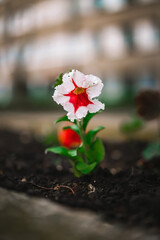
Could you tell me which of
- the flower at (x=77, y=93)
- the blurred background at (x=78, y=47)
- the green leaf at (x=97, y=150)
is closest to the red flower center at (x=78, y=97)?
the flower at (x=77, y=93)

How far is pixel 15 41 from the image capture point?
140 inches

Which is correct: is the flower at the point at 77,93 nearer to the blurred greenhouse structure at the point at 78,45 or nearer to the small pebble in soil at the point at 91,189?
the small pebble in soil at the point at 91,189

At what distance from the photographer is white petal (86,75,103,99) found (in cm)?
72

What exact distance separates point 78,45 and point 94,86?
2340mm

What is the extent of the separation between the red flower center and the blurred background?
1.61 m

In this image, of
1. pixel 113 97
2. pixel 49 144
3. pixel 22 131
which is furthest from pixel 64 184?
pixel 113 97

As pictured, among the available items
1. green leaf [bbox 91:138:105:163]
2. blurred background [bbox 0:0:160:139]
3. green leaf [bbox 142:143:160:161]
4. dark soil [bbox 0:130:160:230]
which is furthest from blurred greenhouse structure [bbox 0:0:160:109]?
green leaf [bbox 91:138:105:163]

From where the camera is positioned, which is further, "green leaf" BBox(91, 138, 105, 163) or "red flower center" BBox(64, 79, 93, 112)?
"green leaf" BBox(91, 138, 105, 163)

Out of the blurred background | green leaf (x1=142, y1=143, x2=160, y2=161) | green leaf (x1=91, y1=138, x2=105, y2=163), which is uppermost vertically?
the blurred background

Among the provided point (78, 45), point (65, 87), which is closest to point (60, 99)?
point (65, 87)

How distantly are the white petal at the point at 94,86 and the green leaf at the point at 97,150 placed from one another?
0.60ft

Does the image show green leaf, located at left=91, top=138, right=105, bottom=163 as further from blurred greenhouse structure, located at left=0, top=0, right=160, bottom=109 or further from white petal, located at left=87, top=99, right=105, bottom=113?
blurred greenhouse structure, located at left=0, top=0, right=160, bottom=109

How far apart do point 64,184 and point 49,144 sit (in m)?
0.89

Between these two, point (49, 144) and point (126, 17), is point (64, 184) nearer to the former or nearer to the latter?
→ point (49, 144)
